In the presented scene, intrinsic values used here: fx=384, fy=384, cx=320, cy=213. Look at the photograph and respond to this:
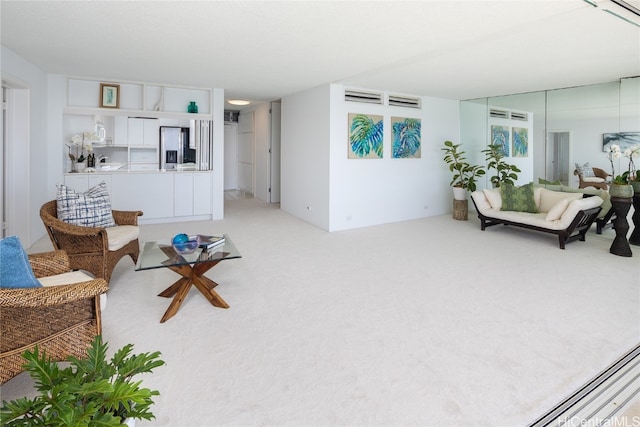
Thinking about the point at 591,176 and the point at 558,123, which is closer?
the point at 591,176

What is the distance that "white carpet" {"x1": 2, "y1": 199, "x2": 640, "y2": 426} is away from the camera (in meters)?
1.96

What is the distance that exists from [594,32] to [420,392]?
3552 mm

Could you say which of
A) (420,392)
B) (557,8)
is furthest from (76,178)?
(557,8)

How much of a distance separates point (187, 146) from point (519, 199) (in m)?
5.73

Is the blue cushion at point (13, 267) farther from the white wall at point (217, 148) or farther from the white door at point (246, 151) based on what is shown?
the white door at point (246, 151)

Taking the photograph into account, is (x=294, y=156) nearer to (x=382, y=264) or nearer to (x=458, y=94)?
(x=458, y=94)

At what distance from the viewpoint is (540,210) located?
6.14 m

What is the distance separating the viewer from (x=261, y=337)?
2.65 meters

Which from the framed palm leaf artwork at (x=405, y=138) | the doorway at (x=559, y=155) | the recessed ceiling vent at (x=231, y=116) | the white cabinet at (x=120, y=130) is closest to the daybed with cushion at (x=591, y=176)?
the doorway at (x=559, y=155)

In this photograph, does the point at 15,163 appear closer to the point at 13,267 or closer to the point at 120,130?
the point at 120,130

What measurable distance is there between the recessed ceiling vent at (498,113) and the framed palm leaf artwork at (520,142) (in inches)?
12.0

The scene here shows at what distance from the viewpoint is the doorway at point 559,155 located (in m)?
6.25

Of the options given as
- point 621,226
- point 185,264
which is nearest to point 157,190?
point 185,264

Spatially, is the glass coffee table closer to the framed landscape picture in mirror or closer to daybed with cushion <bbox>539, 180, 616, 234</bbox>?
daybed with cushion <bbox>539, 180, 616, 234</bbox>
